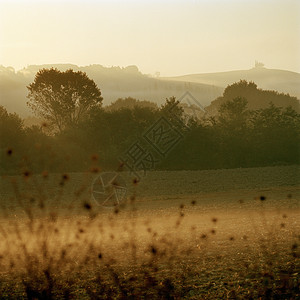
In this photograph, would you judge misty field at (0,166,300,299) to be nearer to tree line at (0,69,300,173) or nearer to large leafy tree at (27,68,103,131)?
tree line at (0,69,300,173)

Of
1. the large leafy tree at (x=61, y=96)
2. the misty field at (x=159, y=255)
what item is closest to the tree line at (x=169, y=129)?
the large leafy tree at (x=61, y=96)

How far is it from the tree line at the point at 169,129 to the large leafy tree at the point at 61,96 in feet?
0.43

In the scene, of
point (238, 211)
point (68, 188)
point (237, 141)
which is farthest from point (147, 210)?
point (237, 141)

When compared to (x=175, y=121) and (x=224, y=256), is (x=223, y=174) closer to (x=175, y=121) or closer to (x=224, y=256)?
(x=175, y=121)

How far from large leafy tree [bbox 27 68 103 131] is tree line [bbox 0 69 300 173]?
13 centimetres

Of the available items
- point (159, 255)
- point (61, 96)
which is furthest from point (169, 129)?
point (159, 255)

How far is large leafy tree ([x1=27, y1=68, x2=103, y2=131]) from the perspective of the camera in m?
34.5

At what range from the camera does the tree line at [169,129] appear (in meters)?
26.6

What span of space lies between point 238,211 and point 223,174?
11.0 metres

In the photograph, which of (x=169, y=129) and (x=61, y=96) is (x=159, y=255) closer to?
(x=169, y=129)

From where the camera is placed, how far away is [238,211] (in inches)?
500

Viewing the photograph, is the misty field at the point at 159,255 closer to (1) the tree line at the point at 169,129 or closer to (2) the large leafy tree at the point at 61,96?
(1) the tree line at the point at 169,129

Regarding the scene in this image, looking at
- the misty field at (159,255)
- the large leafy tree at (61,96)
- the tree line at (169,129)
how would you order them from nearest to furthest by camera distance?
the misty field at (159,255), the tree line at (169,129), the large leafy tree at (61,96)

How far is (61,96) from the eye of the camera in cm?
3531
